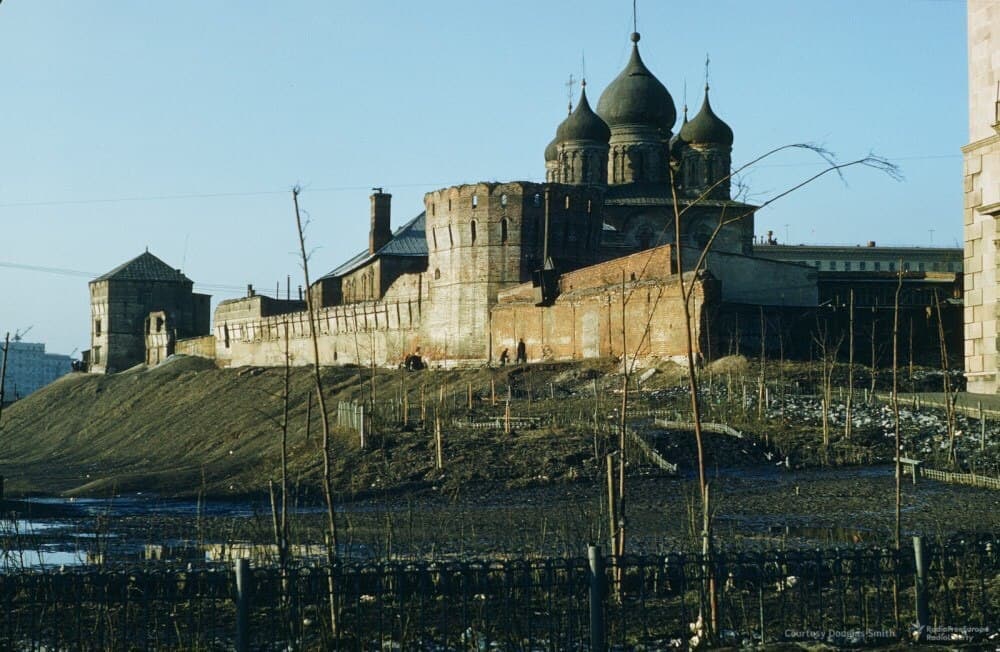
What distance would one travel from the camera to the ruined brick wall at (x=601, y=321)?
37.1 m

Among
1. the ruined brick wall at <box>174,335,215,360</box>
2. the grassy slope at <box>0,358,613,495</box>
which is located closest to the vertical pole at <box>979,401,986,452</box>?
the grassy slope at <box>0,358,613,495</box>

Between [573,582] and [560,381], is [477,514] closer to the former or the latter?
Answer: [573,582]

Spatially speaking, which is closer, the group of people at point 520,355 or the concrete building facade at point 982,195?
A: the concrete building facade at point 982,195

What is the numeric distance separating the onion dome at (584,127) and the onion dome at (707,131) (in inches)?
147

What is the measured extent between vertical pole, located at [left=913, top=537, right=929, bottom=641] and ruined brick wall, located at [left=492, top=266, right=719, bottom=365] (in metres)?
23.6

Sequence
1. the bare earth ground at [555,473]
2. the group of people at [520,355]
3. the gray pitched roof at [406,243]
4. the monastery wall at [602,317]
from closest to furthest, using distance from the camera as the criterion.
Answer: the bare earth ground at [555,473], the monastery wall at [602,317], the group of people at [520,355], the gray pitched roof at [406,243]

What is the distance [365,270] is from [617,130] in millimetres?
12727

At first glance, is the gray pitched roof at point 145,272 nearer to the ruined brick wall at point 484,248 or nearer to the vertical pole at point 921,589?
the ruined brick wall at point 484,248

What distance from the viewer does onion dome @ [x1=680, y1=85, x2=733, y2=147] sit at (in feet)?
204

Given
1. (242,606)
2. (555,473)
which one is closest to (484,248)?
(555,473)

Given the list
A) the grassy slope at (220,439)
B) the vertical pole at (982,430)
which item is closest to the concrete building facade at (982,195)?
the vertical pole at (982,430)

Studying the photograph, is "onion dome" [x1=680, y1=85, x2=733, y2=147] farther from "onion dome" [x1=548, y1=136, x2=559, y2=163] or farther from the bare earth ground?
the bare earth ground

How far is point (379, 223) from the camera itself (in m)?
62.1

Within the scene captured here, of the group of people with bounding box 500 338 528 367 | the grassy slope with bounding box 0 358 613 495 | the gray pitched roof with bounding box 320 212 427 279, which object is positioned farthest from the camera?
the gray pitched roof with bounding box 320 212 427 279
